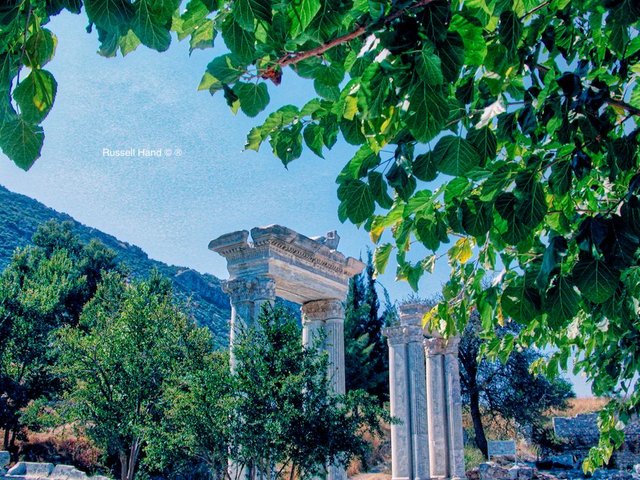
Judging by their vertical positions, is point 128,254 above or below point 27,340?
above

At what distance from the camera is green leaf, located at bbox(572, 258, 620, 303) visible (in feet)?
7.48

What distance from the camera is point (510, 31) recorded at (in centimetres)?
226

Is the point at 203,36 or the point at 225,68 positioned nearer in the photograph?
the point at 225,68

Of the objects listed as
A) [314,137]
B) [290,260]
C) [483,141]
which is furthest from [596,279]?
[290,260]

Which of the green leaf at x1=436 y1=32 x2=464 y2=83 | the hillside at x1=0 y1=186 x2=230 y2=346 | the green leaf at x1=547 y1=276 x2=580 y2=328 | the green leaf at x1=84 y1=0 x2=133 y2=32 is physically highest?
the hillside at x1=0 y1=186 x2=230 y2=346

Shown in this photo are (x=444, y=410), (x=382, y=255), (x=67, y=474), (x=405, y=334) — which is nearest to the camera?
(x=382, y=255)

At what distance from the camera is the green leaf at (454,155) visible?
7.83ft

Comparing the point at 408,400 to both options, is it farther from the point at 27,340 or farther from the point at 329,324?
the point at 27,340

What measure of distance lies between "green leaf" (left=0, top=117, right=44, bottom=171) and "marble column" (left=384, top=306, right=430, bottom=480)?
628 inches

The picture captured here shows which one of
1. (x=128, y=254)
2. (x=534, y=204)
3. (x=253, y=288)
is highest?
(x=128, y=254)

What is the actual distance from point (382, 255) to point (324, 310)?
477 inches

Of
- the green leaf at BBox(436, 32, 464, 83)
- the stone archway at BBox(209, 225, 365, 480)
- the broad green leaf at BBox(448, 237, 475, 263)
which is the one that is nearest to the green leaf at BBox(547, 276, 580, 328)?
the green leaf at BBox(436, 32, 464, 83)

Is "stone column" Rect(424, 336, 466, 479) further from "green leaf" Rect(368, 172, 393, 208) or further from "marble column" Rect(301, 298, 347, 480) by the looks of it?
"green leaf" Rect(368, 172, 393, 208)

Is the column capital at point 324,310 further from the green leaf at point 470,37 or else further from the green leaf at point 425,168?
the green leaf at point 470,37
